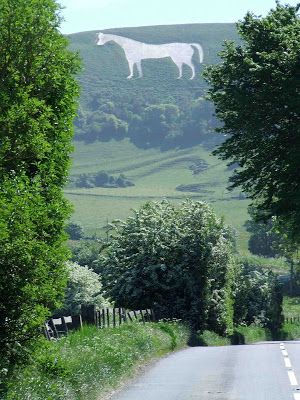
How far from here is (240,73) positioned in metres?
37.2

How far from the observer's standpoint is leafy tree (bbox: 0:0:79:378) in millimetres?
12595

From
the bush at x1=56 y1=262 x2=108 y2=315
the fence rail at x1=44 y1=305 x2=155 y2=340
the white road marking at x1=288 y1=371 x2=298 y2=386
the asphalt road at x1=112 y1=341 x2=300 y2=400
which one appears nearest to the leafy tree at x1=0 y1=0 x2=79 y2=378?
the asphalt road at x1=112 y1=341 x2=300 y2=400

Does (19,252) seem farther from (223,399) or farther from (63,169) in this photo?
(223,399)

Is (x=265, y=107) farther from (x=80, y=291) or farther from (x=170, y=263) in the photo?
(x=80, y=291)

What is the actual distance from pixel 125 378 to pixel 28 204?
25.8 feet

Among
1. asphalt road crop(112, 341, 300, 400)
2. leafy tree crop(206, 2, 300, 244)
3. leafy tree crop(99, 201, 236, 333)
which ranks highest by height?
leafy tree crop(206, 2, 300, 244)

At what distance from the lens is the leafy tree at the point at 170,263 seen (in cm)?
3991

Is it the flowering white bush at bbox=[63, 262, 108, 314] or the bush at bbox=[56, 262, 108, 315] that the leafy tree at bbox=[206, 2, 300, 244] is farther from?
the flowering white bush at bbox=[63, 262, 108, 314]

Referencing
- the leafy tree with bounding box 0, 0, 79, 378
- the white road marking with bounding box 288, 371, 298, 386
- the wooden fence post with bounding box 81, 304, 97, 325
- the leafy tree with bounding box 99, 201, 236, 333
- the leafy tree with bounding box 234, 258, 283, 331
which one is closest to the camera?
the leafy tree with bounding box 0, 0, 79, 378

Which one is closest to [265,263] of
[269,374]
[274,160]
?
[274,160]

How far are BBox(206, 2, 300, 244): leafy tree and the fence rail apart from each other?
898 cm

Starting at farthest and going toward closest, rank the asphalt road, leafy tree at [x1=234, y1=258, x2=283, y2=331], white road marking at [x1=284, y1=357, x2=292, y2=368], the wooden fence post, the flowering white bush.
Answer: the flowering white bush < leafy tree at [x1=234, y1=258, x2=283, y2=331] < the wooden fence post < white road marking at [x1=284, y1=357, x2=292, y2=368] < the asphalt road

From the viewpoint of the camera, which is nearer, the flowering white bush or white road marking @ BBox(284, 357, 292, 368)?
white road marking @ BBox(284, 357, 292, 368)

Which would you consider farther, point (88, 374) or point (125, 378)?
point (125, 378)
